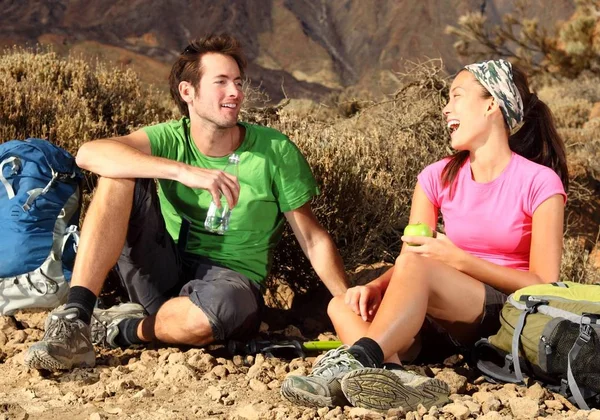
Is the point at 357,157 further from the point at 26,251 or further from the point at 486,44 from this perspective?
the point at 486,44

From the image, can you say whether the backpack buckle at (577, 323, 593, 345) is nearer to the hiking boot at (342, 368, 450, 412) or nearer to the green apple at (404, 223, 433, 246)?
the hiking boot at (342, 368, 450, 412)

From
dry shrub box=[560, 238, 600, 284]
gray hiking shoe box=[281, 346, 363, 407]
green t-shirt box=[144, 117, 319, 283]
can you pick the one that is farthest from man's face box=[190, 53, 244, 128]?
dry shrub box=[560, 238, 600, 284]

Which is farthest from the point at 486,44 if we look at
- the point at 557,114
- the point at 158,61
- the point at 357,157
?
the point at 158,61

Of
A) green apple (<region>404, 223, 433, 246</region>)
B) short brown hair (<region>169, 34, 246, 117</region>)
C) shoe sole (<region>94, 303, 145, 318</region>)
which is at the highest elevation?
short brown hair (<region>169, 34, 246, 117</region>)

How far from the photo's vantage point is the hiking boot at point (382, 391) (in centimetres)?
292

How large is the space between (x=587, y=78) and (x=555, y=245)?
16494 millimetres

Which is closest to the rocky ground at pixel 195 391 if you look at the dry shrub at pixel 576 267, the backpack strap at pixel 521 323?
the backpack strap at pixel 521 323

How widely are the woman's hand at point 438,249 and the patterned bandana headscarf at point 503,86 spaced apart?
670 millimetres

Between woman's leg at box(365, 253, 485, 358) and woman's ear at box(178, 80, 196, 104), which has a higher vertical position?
woman's ear at box(178, 80, 196, 104)

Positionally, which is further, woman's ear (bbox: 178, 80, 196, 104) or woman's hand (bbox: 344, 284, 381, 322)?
woman's ear (bbox: 178, 80, 196, 104)

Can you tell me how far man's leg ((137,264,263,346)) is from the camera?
12.4ft

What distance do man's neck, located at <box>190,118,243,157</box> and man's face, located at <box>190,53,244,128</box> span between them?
4 cm

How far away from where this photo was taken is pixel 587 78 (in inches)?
744

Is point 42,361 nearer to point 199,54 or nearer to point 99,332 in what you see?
point 99,332
